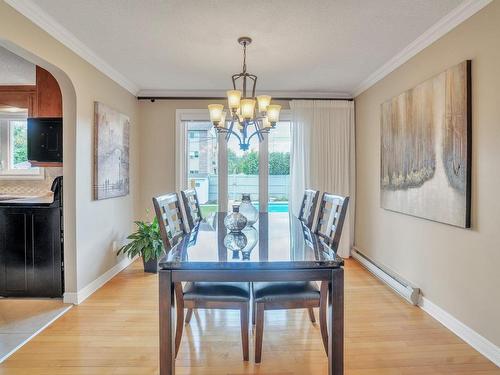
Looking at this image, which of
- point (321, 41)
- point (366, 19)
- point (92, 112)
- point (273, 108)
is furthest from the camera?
point (92, 112)

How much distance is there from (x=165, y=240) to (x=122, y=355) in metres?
0.85

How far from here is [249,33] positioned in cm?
263

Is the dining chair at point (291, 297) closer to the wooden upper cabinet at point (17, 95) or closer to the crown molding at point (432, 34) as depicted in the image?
the crown molding at point (432, 34)

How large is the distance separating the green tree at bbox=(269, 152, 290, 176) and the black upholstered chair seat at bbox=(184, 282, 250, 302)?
9.14 feet

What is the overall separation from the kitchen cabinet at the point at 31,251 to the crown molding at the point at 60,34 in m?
1.49

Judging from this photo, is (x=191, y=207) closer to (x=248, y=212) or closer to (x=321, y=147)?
(x=248, y=212)

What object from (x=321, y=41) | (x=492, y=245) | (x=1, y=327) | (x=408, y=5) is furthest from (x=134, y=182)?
(x=492, y=245)

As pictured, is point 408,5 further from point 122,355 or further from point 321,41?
point 122,355

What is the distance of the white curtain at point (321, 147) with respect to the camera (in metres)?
4.48

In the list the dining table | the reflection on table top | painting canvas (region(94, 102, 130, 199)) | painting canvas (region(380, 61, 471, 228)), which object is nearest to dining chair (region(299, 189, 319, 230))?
the reflection on table top

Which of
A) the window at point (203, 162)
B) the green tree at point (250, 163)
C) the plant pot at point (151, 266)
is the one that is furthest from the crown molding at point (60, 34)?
the plant pot at point (151, 266)

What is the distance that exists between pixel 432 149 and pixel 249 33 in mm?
1831

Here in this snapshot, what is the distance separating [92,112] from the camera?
125 inches

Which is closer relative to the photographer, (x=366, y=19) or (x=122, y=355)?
(x=122, y=355)
